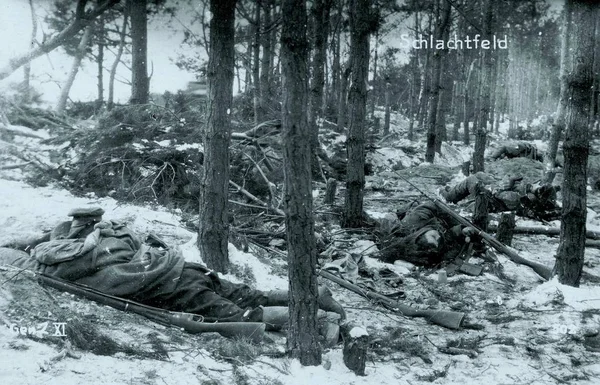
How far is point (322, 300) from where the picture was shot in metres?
4.37

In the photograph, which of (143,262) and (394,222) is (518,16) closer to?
(394,222)

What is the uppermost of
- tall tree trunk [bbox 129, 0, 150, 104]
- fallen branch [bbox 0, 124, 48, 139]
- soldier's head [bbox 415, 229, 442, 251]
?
tall tree trunk [bbox 129, 0, 150, 104]

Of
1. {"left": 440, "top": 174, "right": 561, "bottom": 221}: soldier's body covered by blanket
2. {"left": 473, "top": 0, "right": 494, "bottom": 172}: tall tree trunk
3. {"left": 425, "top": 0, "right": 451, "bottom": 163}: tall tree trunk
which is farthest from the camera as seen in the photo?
{"left": 425, "top": 0, "right": 451, "bottom": 163}: tall tree trunk

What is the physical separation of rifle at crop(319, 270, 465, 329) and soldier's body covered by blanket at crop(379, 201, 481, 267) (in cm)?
139

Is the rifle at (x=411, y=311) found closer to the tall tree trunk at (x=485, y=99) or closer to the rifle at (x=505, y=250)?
the rifle at (x=505, y=250)

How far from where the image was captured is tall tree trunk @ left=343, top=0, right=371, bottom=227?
7273 mm

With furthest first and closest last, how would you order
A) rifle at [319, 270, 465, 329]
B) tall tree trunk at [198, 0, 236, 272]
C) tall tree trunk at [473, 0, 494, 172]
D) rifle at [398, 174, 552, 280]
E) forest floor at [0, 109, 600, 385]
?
1. tall tree trunk at [473, 0, 494, 172]
2. rifle at [398, 174, 552, 280]
3. tall tree trunk at [198, 0, 236, 272]
4. rifle at [319, 270, 465, 329]
5. forest floor at [0, 109, 600, 385]

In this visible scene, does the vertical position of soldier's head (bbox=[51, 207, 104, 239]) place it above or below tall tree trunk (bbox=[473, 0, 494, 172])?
below

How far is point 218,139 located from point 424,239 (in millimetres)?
3102

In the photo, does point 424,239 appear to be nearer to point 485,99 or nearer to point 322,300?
point 322,300

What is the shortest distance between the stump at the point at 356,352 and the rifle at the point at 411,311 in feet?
4.53

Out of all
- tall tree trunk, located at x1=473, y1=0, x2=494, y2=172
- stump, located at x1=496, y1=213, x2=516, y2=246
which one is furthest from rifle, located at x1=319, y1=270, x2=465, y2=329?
tall tree trunk, located at x1=473, y1=0, x2=494, y2=172

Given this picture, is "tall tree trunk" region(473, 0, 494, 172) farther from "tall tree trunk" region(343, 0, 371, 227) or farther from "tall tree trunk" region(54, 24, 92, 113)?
"tall tree trunk" region(54, 24, 92, 113)

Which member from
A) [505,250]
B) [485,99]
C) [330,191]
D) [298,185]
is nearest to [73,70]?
[330,191]
